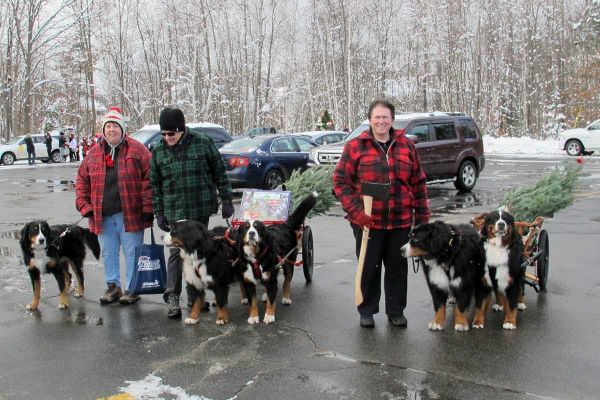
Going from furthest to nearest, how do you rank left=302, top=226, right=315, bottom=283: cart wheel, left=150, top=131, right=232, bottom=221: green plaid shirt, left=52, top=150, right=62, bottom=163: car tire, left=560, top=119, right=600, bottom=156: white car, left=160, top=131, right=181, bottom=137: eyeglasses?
left=52, top=150, right=62, bottom=163: car tire → left=560, top=119, right=600, bottom=156: white car → left=302, top=226, right=315, bottom=283: cart wheel → left=150, top=131, right=232, bottom=221: green plaid shirt → left=160, top=131, right=181, bottom=137: eyeglasses

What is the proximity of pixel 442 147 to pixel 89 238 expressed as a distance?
11.2m

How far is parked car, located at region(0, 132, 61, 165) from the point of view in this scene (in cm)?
3378

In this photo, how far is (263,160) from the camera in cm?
1641

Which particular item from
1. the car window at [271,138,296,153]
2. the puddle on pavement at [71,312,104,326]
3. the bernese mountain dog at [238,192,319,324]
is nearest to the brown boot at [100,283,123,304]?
the puddle on pavement at [71,312,104,326]

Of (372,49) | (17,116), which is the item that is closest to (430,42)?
(372,49)

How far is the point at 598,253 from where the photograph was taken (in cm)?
845

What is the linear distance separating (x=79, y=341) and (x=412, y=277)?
3.99 meters

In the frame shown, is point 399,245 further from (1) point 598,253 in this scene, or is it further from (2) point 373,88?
(2) point 373,88

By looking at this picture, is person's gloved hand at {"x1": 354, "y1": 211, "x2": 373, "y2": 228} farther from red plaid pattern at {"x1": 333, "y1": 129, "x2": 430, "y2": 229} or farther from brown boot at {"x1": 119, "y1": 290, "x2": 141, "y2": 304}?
brown boot at {"x1": 119, "y1": 290, "x2": 141, "y2": 304}

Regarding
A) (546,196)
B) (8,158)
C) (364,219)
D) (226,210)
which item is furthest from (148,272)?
(8,158)

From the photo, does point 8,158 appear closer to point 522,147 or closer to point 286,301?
point 522,147

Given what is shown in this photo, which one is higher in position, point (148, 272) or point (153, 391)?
point (148, 272)

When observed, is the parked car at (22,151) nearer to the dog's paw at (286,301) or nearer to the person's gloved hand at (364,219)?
the dog's paw at (286,301)

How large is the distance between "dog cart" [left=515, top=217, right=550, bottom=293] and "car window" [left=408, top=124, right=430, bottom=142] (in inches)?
367
